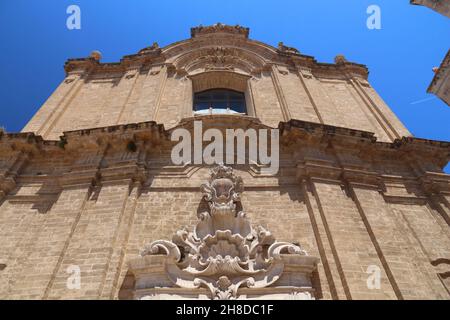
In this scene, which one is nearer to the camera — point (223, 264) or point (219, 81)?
point (223, 264)

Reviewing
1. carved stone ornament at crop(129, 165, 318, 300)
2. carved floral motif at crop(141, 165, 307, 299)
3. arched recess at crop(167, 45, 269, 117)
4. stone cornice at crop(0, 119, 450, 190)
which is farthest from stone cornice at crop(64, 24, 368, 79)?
carved stone ornament at crop(129, 165, 318, 300)

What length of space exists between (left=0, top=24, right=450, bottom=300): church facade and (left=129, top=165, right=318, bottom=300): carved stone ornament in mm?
24

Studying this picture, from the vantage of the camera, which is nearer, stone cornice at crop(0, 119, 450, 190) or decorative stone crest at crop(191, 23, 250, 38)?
stone cornice at crop(0, 119, 450, 190)

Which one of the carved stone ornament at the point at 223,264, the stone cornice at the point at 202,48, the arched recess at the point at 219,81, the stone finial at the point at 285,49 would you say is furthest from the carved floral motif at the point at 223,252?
the stone finial at the point at 285,49

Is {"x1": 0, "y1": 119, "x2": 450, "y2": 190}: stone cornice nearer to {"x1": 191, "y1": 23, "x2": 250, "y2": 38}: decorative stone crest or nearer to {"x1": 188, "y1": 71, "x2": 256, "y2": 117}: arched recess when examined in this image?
{"x1": 188, "y1": 71, "x2": 256, "y2": 117}: arched recess

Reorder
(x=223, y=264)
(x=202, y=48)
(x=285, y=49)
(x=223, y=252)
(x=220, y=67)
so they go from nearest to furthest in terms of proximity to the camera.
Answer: (x=223, y=264) → (x=223, y=252) → (x=220, y=67) → (x=202, y=48) → (x=285, y=49)

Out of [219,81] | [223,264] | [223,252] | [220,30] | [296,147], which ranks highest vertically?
[220,30]

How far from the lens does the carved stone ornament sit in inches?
254

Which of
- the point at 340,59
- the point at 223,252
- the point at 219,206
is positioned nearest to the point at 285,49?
the point at 340,59

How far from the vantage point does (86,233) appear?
7.34 m

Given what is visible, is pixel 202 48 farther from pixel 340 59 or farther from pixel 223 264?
pixel 223 264

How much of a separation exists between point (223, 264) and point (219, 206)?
1.35 metres

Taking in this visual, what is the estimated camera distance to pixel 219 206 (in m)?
7.72

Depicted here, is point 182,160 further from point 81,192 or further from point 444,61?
point 444,61
